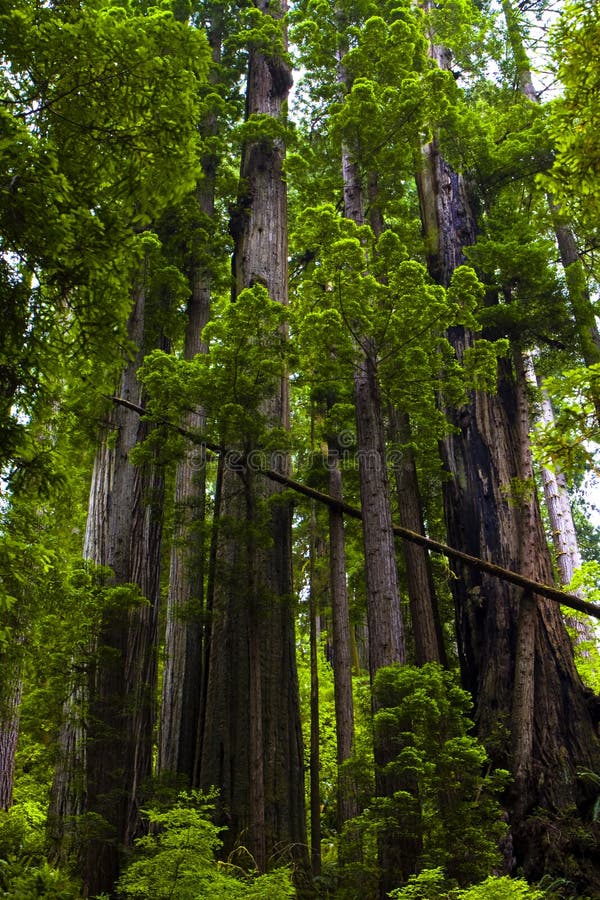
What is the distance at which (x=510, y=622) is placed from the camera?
880cm

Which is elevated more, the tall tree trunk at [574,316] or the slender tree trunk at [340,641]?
the tall tree trunk at [574,316]

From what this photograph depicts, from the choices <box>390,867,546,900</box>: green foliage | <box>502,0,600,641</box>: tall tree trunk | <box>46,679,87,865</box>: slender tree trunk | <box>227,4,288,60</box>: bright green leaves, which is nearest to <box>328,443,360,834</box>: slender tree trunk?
<box>502,0,600,641</box>: tall tree trunk

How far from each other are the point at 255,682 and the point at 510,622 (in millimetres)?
3649

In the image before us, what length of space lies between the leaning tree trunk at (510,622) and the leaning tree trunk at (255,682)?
2288 millimetres

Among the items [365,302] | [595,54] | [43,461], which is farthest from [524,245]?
[43,461]

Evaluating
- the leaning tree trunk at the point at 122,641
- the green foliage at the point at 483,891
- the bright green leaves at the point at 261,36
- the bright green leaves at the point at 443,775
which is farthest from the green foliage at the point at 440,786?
the bright green leaves at the point at 261,36

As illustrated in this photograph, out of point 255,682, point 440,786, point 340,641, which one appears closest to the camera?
point 440,786

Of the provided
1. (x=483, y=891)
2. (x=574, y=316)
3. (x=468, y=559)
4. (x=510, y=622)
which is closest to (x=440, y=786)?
(x=483, y=891)

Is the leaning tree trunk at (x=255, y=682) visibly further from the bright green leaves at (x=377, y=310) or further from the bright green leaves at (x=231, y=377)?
the bright green leaves at (x=377, y=310)

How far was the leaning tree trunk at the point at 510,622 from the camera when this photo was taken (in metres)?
7.51

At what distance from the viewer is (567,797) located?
7.29 m

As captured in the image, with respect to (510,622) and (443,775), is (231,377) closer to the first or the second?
(443,775)

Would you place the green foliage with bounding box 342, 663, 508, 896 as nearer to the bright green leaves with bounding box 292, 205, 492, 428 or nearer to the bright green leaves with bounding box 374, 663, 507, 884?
the bright green leaves with bounding box 374, 663, 507, 884

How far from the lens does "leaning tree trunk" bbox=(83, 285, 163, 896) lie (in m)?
6.91
